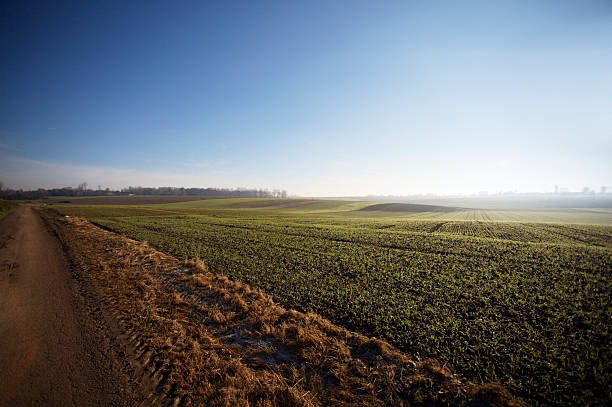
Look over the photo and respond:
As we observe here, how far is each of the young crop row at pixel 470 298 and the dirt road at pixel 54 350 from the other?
6077 mm

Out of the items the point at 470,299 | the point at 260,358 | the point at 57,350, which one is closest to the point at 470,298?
the point at 470,299

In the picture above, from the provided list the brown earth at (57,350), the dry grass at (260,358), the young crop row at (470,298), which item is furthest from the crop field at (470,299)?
the brown earth at (57,350)

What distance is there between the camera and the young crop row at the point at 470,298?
6.14m

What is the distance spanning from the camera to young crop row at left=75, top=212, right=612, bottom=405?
6145 mm

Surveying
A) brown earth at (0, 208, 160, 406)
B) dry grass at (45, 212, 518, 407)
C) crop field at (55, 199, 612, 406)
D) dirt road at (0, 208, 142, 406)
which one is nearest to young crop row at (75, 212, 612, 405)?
crop field at (55, 199, 612, 406)

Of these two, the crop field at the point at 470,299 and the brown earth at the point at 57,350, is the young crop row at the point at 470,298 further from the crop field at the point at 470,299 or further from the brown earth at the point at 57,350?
the brown earth at the point at 57,350

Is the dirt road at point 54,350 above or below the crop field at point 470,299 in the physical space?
above

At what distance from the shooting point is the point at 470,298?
34.0 ft

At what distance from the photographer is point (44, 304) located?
27.9 feet

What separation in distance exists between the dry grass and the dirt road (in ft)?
2.30

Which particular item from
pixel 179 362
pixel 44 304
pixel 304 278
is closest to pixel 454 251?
pixel 304 278

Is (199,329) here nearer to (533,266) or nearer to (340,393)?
(340,393)

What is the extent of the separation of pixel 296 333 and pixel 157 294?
6923mm

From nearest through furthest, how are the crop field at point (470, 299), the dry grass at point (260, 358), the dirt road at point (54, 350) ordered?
the dirt road at point (54, 350)
the dry grass at point (260, 358)
the crop field at point (470, 299)
